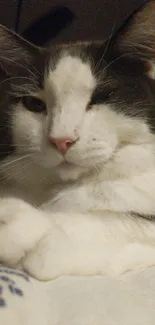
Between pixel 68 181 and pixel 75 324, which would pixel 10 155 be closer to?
pixel 68 181

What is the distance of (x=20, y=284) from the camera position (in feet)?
2.08

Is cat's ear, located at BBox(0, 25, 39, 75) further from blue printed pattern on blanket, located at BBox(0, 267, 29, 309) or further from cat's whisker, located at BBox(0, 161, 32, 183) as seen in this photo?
blue printed pattern on blanket, located at BBox(0, 267, 29, 309)

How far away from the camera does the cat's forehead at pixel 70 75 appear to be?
2.77 feet

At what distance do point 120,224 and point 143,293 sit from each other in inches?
6.7

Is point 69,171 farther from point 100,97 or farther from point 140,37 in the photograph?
point 140,37

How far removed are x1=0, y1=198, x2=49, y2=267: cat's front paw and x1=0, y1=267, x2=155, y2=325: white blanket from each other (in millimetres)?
49

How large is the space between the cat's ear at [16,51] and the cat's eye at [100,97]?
0.20 meters

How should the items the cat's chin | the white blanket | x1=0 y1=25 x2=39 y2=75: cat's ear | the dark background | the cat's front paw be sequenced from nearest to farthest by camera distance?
the white blanket, the cat's front paw, the cat's chin, x1=0 y1=25 x2=39 y2=75: cat's ear, the dark background

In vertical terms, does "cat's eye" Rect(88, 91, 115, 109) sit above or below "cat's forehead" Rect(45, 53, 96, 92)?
below

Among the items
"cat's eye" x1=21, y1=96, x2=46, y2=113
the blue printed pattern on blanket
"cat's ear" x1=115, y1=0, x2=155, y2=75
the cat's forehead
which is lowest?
the blue printed pattern on blanket

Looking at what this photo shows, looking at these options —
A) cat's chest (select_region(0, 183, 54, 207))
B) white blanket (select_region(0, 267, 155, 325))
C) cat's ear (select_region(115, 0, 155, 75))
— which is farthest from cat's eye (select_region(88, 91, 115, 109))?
white blanket (select_region(0, 267, 155, 325))

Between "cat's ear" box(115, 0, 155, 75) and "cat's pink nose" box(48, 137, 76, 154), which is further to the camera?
"cat's ear" box(115, 0, 155, 75)

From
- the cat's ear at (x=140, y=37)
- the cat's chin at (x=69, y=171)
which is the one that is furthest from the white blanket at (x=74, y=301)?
the cat's ear at (x=140, y=37)

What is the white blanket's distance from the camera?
577 millimetres
